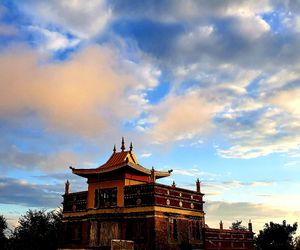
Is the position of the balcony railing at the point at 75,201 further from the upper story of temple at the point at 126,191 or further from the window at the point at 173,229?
the window at the point at 173,229

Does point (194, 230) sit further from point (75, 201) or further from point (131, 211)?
point (75, 201)

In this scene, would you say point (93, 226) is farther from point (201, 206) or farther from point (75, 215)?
Answer: point (201, 206)

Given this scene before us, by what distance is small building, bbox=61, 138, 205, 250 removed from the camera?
1405 inches

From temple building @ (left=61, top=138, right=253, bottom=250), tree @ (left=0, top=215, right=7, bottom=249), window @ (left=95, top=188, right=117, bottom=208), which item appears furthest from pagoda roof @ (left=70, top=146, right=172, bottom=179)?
tree @ (left=0, top=215, right=7, bottom=249)

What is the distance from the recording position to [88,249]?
38.4 metres

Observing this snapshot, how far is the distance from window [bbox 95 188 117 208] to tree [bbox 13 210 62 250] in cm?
1338

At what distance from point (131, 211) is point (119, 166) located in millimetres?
4392

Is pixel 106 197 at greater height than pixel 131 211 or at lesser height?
greater

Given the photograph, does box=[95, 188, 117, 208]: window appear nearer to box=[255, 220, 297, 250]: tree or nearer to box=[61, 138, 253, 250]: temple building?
box=[61, 138, 253, 250]: temple building

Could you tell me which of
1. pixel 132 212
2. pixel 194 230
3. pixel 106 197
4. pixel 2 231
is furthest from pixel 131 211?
pixel 2 231

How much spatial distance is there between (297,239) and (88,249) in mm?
28817

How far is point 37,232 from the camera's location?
174 ft

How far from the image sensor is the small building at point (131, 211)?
35688 mm

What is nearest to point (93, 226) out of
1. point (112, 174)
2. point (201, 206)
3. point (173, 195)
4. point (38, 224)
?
point (112, 174)
